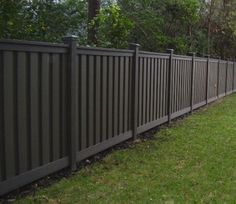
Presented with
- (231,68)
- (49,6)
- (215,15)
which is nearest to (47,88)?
(49,6)

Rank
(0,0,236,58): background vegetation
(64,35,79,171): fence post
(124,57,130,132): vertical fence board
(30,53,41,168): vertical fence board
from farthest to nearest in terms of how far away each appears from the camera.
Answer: (0,0,236,58): background vegetation
(124,57,130,132): vertical fence board
(64,35,79,171): fence post
(30,53,41,168): vertical fence board

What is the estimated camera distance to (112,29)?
9.65 meters

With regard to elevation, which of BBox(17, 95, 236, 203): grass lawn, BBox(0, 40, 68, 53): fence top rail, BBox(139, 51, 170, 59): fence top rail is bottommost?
BBox(17, 95, 236, 203): grass lawn

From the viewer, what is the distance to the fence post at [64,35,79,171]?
5.78m

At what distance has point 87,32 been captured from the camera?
34.0 ft

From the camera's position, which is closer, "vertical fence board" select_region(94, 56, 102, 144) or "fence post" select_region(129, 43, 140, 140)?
"vertical fence board" select_region(94, 56, 102, 144)

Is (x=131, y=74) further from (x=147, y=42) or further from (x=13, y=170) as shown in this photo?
(x=147, y=42)

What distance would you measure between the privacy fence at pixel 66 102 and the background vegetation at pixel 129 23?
3.94 feet

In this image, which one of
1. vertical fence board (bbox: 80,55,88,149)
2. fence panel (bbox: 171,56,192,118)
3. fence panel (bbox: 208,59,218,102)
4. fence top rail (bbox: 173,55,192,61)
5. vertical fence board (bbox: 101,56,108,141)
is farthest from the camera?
fence panel (bbox: 208,59,218,102)

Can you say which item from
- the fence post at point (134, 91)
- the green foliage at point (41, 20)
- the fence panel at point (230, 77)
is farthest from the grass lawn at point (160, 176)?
the fence panel at point (230, 77)

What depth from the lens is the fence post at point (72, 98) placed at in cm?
578

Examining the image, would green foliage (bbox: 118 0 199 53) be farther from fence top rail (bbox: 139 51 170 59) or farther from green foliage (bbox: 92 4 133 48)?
A: green foliage (bbox: 92 4 133 48)

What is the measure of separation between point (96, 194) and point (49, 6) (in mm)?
4922

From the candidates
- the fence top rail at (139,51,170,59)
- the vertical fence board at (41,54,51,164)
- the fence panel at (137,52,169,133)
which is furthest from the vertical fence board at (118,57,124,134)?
the vertical fence board at (41,54,51,164)
